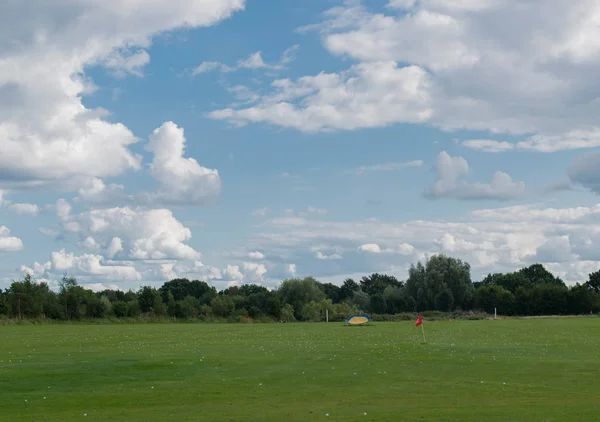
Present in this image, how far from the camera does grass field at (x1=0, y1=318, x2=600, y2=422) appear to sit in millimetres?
16547

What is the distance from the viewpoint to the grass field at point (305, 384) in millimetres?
16547

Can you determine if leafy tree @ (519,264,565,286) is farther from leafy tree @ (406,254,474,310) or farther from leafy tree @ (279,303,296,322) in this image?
leafy tree @ (279,303,296,322)

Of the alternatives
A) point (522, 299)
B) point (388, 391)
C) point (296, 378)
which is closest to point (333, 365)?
point (296, 378)

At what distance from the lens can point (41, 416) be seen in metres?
16.8

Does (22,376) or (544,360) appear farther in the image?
(544,360)

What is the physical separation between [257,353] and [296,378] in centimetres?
1109

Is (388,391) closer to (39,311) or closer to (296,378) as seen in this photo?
(296,378)

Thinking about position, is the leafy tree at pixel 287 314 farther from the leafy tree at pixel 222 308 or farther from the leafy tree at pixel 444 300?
the leafy tree at pixel 444 300

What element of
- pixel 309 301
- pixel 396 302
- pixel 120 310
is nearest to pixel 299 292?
pixel 309 301

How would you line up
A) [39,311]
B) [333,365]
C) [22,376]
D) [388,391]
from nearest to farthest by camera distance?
1. [388,391]
2. [22,376]
3. [333,365]
4. [39,311]

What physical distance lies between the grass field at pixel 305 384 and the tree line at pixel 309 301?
69169 mm

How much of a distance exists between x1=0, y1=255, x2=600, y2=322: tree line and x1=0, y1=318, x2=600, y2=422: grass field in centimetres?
6917

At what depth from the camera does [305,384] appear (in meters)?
22.2

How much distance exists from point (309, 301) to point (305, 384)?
4108 inches
